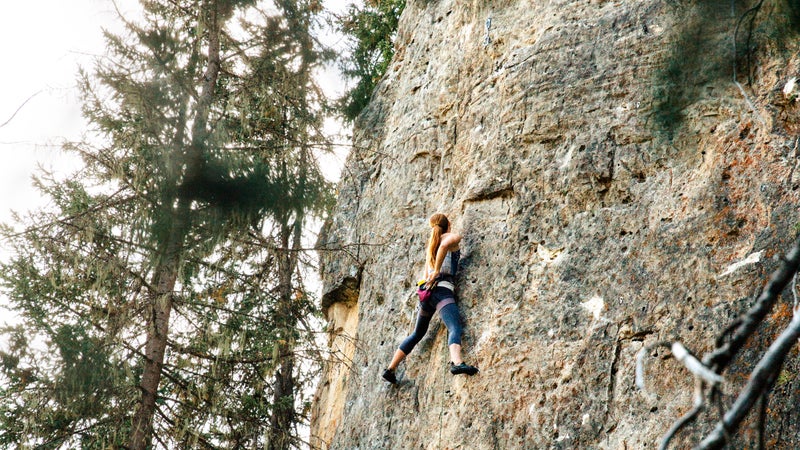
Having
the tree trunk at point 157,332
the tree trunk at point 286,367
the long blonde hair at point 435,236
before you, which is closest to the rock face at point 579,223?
the long blonde hair at point 435,236

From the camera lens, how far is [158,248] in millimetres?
9227

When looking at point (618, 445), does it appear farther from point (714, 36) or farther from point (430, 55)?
point (430, 55)

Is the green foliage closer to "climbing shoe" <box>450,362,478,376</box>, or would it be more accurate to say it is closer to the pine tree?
the pine tree

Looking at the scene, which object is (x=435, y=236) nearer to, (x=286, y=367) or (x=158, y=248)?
(x=158, y=248)

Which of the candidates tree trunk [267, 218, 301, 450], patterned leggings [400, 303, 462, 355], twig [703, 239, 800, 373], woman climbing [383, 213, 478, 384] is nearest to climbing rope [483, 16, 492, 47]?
woman climbing [383, 213, 478, 384]

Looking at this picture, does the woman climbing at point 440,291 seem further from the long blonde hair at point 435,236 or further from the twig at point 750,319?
the twig at point 750,319

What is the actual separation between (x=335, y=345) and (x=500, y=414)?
13.3ft

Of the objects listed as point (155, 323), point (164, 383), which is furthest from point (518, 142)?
point (164, 383)

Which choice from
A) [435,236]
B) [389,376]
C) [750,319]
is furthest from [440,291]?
[750,319]

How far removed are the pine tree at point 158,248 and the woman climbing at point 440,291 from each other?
1.80 m

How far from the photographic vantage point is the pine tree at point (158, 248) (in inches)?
350

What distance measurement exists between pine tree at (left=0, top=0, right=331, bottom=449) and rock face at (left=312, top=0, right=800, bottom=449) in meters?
1.22

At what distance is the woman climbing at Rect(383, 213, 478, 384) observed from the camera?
26.6 feet

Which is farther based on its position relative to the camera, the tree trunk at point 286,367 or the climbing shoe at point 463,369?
the tree trunk at point 286,367
